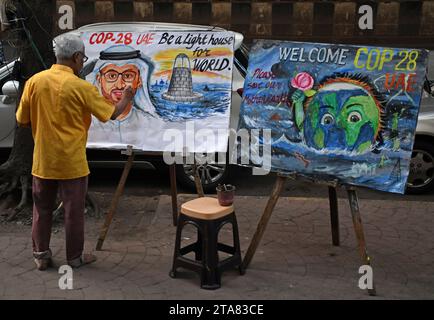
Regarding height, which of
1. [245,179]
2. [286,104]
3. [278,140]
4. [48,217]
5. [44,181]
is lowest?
[245,179]

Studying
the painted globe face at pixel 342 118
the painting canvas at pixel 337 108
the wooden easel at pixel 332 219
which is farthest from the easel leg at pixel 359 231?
the painted globe face at pixel 342 118

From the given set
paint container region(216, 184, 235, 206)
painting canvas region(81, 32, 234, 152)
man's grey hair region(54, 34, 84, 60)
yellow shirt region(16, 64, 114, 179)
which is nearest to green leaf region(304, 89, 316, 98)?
painting canvas region(81, 32, 234, 152)

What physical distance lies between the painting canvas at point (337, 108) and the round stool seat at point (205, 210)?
504mm

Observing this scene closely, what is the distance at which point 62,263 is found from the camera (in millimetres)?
4820

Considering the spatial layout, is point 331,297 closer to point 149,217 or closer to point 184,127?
point 184,127

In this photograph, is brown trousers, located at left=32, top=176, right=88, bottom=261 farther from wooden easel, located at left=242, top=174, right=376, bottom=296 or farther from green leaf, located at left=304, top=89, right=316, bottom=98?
green leaf, located at left=304, top=89, right=316, bottom=98

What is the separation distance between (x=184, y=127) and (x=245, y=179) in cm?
302

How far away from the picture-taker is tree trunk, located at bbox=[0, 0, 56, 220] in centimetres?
576

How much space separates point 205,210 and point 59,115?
1276 millimetres

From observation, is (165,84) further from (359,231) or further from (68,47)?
(359,231)

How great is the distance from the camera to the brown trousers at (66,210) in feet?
14.8

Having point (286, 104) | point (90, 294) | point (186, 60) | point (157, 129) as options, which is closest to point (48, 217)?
point (90, 294)

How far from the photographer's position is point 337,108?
14.5ft

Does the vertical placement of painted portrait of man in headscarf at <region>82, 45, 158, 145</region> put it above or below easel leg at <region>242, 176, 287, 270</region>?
above
